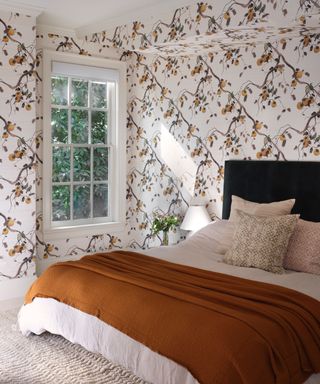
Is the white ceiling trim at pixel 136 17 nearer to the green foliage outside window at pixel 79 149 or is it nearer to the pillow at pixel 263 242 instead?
the green foliage outside window at pixel 79 149

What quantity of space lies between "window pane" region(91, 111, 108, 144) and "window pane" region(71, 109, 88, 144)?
95mm

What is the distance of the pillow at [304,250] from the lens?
3.74m

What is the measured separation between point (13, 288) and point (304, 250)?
275 centimetres

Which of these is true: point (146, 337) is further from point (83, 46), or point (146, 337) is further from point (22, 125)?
point (83, 46)

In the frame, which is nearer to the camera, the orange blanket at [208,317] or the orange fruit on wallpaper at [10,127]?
the orange blanket at [208,317]

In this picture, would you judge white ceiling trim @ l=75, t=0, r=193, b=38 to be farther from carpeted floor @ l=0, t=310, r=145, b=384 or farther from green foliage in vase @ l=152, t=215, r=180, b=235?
carpeted floor @ l=0, t=310, r=145, b=384

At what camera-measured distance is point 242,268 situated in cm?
376

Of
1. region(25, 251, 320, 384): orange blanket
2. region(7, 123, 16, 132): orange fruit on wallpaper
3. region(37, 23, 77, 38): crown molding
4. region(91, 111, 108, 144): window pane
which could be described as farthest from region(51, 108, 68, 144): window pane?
region(25, 251, 320, 384): orange blanket

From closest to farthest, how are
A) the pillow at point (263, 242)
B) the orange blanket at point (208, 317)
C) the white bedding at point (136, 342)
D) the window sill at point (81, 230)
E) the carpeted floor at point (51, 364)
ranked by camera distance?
the orange blanket at point (208, 317), the white bedding at point (136, 342), the carpeted floor at point (51, 364), the pillow at point (263, 242), the window sill at point (81, 230)

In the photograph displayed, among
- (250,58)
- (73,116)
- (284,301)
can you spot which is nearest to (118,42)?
(73,116)

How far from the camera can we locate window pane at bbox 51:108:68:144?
5.46 m

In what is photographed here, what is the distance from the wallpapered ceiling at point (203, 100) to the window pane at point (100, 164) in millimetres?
319

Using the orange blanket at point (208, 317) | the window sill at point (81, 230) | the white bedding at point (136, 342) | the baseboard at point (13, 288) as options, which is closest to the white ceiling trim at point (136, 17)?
the white bedding at point (136, 342)

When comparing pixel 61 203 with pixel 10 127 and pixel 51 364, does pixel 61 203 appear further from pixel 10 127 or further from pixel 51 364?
pixel 51 364
